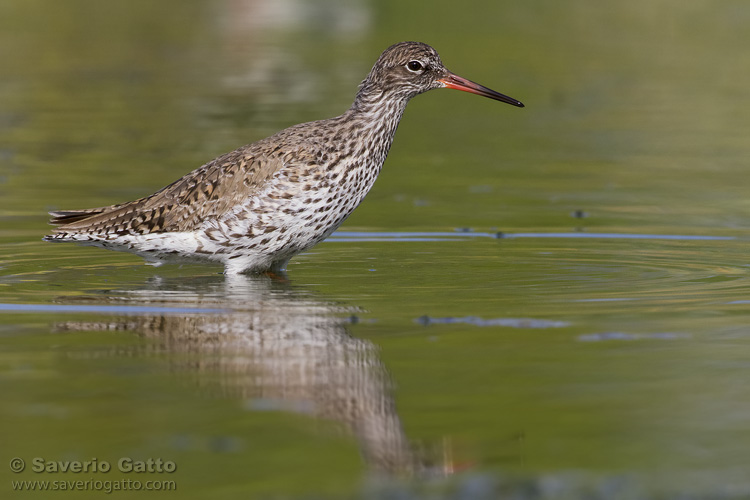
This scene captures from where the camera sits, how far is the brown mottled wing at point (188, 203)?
9875mm

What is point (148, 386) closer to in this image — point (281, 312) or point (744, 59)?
point (281, 312)

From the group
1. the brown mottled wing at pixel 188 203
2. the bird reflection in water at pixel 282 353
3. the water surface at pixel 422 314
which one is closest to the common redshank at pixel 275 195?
the brown mottled wing at pixel 188 203

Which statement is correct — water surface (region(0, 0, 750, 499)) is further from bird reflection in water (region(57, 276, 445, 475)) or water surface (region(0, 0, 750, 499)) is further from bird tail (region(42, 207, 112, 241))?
bird tail (region(42, 207, 112, 241))

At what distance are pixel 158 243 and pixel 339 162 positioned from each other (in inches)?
59.0

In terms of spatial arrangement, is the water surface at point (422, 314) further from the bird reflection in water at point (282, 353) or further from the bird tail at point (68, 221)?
the bird tail at point (68, 221)

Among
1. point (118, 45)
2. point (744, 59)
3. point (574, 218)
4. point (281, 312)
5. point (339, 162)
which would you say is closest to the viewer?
point (281, 312)

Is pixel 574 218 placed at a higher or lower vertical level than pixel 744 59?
lower

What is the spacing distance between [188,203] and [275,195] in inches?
31.7

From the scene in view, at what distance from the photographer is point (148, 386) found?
21.4ft

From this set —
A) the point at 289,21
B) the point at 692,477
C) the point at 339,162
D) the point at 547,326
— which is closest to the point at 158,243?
the point at 339,162

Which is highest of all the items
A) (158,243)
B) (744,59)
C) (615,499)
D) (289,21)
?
(289,21)

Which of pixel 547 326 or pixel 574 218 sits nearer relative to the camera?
pixel 547 326

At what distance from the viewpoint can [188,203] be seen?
1005 cm

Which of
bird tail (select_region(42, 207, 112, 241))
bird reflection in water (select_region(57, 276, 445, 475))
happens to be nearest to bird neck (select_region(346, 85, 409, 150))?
bird reflection in water (select_region(57, 276, 445, 475))
